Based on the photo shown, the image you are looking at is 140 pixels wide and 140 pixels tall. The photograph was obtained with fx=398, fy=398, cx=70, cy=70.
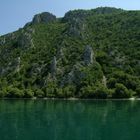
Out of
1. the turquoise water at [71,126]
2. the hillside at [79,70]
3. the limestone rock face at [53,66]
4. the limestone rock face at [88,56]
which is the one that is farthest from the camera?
the limestone rock face at [88,56]

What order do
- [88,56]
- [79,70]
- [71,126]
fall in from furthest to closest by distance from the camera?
[88,56]
[79,70]
[71,126]

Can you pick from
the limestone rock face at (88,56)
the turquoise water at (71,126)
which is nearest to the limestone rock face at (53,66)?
the limestone rock face at (88,56)

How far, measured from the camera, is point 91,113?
9975 centimetres

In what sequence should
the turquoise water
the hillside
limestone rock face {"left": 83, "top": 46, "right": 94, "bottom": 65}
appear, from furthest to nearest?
limestone rock face {"left": 83, "top": 46, "right": 94, "bottom": 65} < the hillside < the turquoise water

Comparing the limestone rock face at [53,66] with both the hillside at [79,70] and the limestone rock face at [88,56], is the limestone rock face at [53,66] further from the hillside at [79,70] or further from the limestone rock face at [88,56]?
the limestone rock face at [88,56]

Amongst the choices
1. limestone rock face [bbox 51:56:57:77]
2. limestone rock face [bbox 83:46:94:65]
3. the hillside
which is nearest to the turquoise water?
the hillside

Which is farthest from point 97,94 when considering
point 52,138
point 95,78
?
point 52,138

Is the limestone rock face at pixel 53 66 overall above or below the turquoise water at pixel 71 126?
above

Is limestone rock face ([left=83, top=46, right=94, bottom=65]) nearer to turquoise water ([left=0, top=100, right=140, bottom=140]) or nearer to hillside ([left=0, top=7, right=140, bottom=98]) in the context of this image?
hillside ([left=0, top=7, right=140, bottom=98])

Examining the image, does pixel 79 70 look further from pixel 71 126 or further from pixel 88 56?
pixel 71 126

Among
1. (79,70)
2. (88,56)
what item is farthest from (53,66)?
(88,56)

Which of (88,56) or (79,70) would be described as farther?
(88,56)

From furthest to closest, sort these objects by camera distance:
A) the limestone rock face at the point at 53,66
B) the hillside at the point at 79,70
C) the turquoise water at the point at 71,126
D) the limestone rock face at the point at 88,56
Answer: the limestone rock face at the point at 88,56, the limestone rock face at the point at 53,66, the hillside at the point at 79,70, the turquoise water at the point at 71,126

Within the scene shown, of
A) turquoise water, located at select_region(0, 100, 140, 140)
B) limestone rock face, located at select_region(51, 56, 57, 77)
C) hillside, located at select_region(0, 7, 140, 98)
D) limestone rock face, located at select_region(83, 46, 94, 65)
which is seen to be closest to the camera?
turquoise water, located at select_region(0, 100, 140, 140)
